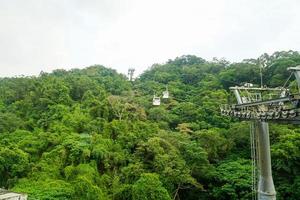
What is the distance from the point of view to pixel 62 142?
19.6 m

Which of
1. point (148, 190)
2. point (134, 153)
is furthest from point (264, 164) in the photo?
point (134, 153)

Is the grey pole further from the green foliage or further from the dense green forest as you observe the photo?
the dense green forest

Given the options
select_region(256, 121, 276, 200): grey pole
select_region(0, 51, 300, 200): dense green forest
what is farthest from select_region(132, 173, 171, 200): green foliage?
select_region(256, 121, 276, 200): grey pole

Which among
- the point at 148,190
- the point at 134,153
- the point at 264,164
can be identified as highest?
the point at 264,164

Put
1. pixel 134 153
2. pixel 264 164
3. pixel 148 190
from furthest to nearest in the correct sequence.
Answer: pixel 134 153 → pixel 148 190 → pixel 264 164

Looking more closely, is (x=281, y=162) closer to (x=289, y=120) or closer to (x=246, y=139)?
(x=246, y=139)

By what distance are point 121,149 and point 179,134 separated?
142 inches

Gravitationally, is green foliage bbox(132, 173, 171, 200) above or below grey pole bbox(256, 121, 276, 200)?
below

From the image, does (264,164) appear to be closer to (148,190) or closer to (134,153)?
(148,190)

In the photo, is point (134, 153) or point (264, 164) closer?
point (264, 164)

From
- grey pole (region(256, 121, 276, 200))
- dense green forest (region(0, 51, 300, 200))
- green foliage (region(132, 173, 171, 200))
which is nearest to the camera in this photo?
grey pole (region(256, 121, 276, 200))

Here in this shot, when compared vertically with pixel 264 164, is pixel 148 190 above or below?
below

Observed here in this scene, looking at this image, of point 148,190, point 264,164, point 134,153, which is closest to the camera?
point 264,164

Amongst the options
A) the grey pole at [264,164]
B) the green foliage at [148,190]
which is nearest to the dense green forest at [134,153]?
the green foliage at [148,190]
